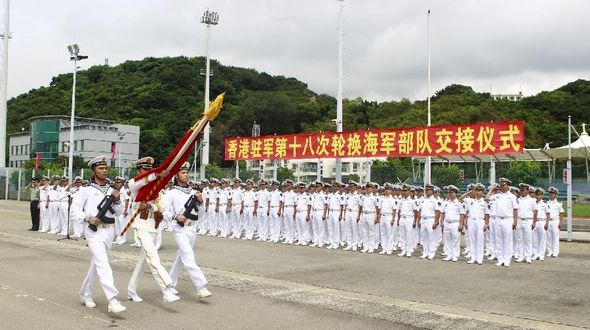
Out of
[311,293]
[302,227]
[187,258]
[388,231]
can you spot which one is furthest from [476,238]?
[187,258]

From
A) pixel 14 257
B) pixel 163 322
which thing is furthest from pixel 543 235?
pixel 14 257

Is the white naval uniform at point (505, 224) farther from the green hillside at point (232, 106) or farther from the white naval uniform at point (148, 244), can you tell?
the green hillside at point (232, 106)

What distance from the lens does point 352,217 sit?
16062mm

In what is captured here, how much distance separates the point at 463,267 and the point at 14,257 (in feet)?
32.1

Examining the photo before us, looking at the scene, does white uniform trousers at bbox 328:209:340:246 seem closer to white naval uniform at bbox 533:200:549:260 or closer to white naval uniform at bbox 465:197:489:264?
white naval uniform at bbox 465:197:489:264

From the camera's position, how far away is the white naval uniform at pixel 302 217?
A: 17281 millimetres

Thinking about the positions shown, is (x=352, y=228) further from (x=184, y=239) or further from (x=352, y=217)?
(x=184, y=239)

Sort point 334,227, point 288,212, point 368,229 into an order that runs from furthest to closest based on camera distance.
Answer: point 288,212 → point 334,227 → point 368,229

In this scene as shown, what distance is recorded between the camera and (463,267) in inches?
500

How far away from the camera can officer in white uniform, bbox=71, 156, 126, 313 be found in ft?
24.6

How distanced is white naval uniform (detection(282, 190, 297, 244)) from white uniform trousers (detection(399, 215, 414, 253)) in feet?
12.8

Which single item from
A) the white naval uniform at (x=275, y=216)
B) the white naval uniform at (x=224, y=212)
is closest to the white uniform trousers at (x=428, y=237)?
the white naval uniform at (x=275, y=216)

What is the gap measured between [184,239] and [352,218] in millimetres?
8078

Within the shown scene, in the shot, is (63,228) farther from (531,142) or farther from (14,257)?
(531,142)
